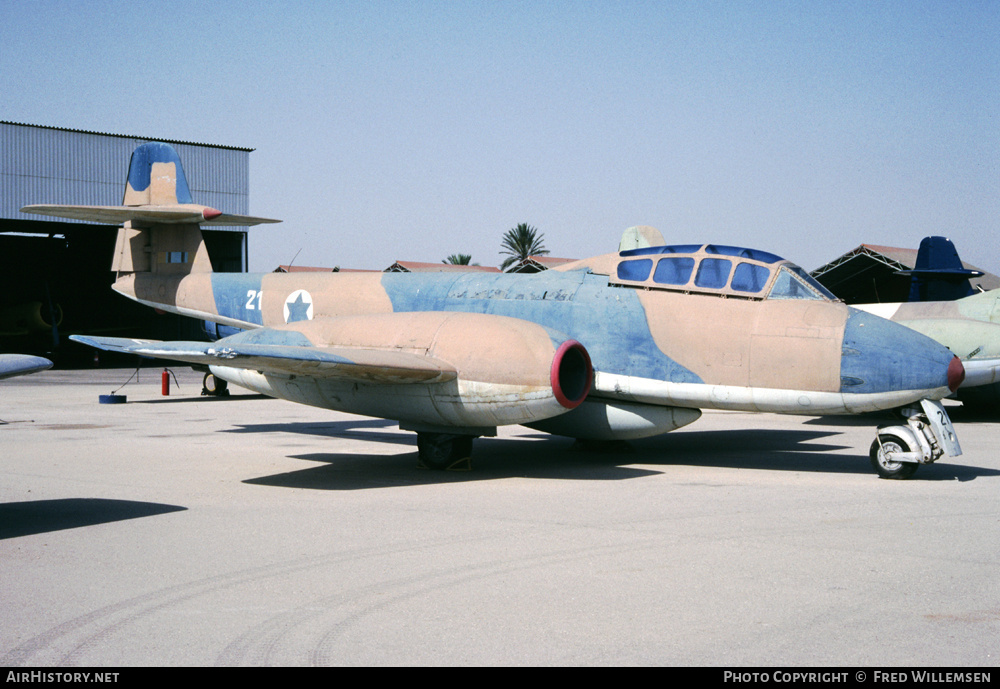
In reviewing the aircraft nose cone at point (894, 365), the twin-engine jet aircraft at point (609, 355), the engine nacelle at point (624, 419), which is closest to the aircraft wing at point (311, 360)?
the twin-engine jet aircraft at point (609, 355)

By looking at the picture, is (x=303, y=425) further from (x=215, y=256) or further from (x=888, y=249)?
(x=215, y=256)

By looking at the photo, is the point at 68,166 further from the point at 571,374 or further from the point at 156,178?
the point at 571,374

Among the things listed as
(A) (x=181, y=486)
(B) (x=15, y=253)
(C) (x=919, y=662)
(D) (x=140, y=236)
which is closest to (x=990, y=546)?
(C) (x=919, y=662)

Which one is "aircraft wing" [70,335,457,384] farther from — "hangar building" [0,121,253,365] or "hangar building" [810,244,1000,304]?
"hangar building" [0,121,253,365]

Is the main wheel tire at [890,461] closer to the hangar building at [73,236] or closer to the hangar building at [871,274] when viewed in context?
the hangar building at [871,274]

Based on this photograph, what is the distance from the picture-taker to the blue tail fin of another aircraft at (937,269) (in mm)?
23891

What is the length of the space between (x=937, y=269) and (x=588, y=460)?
54.5 feet

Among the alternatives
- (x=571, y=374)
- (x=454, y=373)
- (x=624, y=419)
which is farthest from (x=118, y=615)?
(x=624, y=419)

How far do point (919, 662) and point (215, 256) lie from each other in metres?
41.2

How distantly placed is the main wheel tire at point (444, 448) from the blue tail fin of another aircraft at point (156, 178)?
8.95m

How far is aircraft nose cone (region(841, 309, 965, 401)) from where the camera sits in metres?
9.02

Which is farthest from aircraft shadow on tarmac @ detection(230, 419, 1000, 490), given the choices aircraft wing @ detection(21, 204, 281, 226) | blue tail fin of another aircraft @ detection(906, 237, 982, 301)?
blue tail fin of another aircraft @ detection(906, 237, 982, 301)

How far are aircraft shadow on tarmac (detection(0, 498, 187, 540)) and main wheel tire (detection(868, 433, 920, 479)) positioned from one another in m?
7.00

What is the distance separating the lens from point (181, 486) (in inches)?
357
